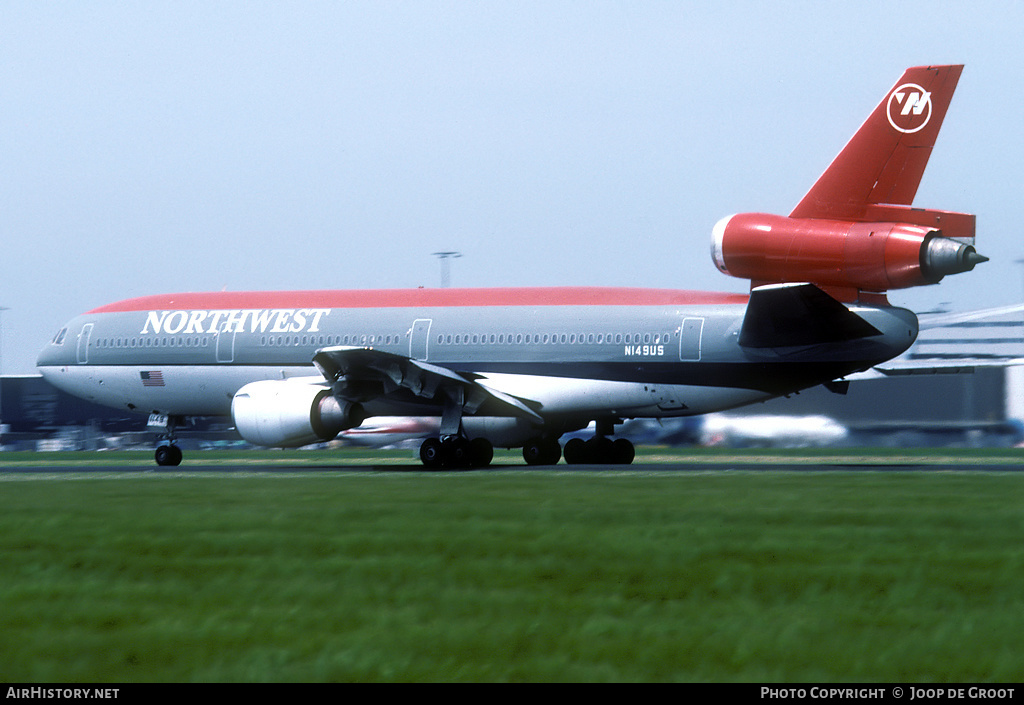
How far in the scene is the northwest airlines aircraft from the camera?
24.8 metres

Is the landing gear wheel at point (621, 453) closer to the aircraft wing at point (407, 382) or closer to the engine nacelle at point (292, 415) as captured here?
the aircraft wing at point (407, 382)

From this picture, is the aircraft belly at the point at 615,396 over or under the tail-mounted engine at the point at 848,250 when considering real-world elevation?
under

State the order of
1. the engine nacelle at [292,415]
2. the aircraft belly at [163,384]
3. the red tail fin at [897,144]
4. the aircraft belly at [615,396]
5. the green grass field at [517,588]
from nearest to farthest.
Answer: the green grass field at [517,588] → the red tail fin at [897,144] → the aircraft belly at [615,396] → the engine nacelle at [292,415] → the aircraft belly at [163,384]

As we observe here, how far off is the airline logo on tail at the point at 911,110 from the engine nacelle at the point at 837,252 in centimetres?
195

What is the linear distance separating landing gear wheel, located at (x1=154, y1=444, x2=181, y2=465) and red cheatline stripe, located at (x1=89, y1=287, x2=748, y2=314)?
3646mm

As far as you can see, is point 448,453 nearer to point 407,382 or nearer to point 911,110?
point 407,382

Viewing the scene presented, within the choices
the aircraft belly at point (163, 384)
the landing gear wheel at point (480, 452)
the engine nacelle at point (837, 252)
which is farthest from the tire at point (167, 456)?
the engine nacelle at point (837, 252)

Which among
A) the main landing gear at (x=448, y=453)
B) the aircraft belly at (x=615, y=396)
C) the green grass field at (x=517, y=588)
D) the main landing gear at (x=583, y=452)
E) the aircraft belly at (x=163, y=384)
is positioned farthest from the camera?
the aircraft belly at (x=163, y=384)

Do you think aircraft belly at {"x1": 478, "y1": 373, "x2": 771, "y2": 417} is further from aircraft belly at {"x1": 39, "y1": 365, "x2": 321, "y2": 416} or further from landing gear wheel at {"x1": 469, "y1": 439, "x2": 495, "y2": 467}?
aircraft belly at {"x1": 39, "y1": 365, "x2": 321, "y2": 416}

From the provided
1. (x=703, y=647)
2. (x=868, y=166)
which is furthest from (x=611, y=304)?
(x=703, y=647)

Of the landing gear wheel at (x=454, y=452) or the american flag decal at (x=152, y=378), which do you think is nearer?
the landing gear wheel at (x=454, y=452)

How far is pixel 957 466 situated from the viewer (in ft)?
90.1

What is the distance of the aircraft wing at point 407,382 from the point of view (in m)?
27.6
